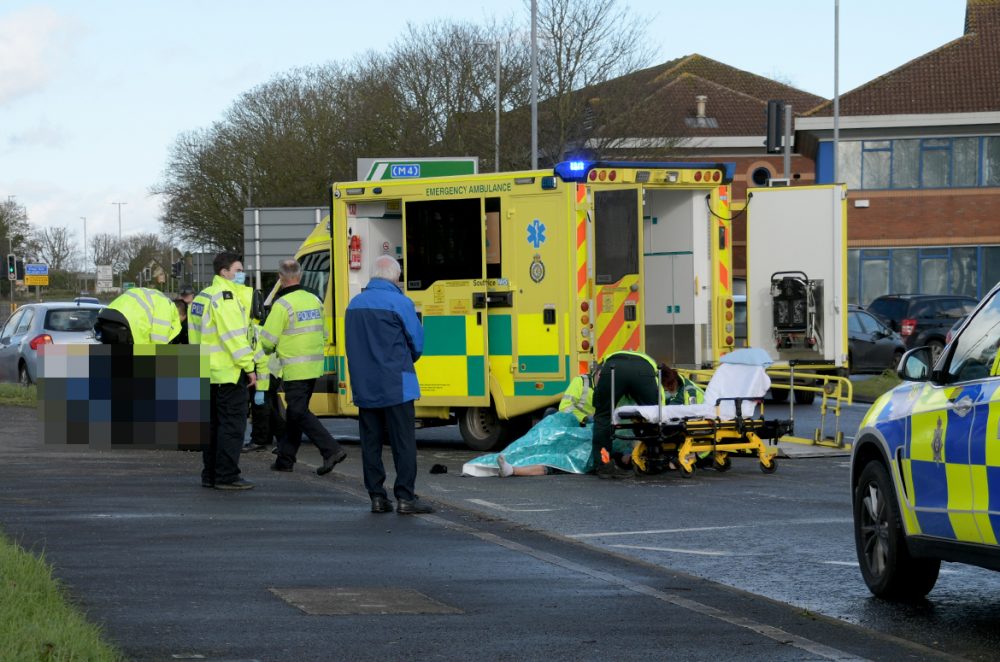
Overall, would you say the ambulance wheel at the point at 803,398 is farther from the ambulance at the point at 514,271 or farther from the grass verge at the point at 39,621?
the grass verge at the point at 39,621

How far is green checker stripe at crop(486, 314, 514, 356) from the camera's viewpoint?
16.1 meters

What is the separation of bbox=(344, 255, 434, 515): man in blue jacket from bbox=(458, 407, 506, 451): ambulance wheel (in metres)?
5.58

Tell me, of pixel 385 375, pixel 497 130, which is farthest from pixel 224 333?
pixel 497 130

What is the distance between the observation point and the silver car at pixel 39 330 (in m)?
25.5

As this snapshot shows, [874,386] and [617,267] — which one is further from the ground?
[617,267]

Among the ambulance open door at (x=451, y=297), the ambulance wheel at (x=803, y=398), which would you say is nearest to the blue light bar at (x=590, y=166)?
the ambulance open door at (x=451, y=297)

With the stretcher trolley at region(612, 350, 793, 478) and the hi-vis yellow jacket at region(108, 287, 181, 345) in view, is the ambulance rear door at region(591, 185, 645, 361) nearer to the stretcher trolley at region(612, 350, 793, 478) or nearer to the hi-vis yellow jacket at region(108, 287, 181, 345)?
the stretcher trolley at region(612, 350, 793, 478)

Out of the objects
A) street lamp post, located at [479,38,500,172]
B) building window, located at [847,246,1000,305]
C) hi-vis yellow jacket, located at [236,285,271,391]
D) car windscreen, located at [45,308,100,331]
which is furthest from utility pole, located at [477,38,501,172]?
hi-vis yellow jacket, located at [236,285,271,391]

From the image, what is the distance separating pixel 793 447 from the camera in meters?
16.2

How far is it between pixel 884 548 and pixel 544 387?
327 inches

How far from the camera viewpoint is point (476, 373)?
16.3m

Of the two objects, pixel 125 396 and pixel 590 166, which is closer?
pixel 125 396

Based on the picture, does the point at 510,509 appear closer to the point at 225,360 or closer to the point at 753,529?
the point at 753,529

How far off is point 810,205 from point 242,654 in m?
12.9
